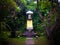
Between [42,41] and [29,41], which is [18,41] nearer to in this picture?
[29,41]

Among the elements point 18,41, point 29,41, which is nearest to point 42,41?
point 29,41

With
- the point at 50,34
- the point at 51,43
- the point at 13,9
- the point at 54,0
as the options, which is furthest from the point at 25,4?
the point at 51,43

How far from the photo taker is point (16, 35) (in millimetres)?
1648

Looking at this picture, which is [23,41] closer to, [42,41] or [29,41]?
[29,41]

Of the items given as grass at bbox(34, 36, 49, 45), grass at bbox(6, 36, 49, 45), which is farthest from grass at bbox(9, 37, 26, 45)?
grass at bbox(34, 36, 49, 45)

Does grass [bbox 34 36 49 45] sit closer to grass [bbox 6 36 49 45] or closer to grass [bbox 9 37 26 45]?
grass [bbox 6 36 49 45]

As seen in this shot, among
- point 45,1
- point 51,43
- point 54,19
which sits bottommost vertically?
point 51,43

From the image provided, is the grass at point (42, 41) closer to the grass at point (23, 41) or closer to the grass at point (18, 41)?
the grass at point (23, 41)

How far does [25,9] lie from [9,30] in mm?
341

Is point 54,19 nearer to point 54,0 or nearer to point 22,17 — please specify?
point 54,0

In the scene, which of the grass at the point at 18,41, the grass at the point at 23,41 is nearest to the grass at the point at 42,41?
the grass at the point at 23,41

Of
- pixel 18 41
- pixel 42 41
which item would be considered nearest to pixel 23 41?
pixel 18 41

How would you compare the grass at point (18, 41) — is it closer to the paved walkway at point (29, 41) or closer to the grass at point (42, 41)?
the paved walkway at point (29, 41)

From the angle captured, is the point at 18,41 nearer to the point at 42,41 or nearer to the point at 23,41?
the point at 23,41
